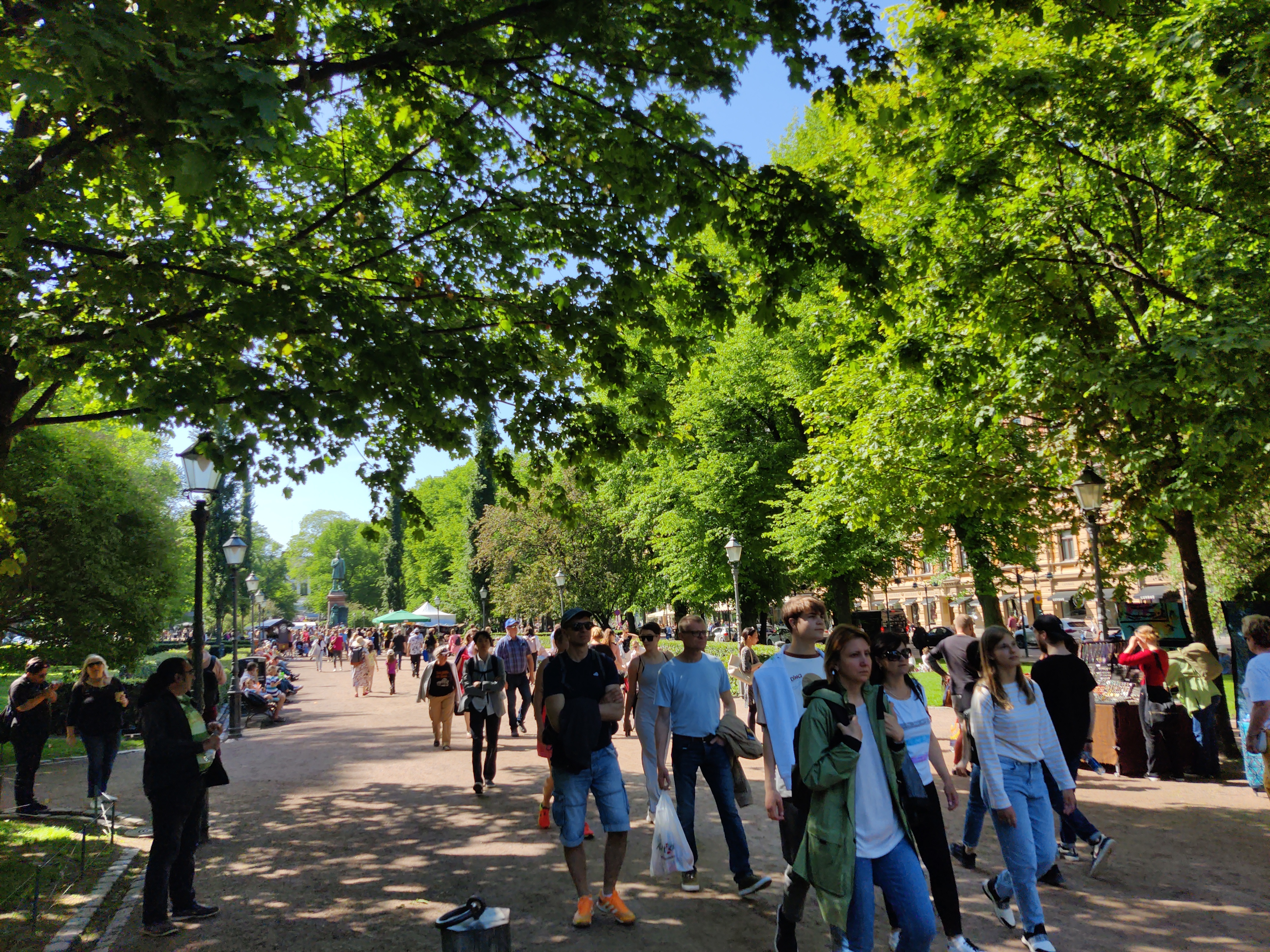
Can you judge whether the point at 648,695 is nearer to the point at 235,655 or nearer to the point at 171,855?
the point at 171,855

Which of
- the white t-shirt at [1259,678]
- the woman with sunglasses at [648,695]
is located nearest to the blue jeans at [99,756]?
the woman with sunglasses at [648,695]

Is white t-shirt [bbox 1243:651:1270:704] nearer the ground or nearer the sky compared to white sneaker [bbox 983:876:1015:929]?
nearer the sky

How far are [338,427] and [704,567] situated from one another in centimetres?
2294

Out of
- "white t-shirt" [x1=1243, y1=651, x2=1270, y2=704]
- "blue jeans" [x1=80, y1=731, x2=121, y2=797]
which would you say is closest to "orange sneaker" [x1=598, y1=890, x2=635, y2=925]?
"white t-shirt" [x1=1243, y1=651, x2=1270, y2=704]

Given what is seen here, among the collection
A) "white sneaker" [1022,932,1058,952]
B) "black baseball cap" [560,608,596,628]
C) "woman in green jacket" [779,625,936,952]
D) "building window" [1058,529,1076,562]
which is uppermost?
"building window" [1058,529,1076,562]

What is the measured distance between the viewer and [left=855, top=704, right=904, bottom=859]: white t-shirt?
12.5 ft

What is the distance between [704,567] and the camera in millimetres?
28484

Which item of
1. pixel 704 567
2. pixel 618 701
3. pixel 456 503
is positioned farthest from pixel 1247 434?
pixel 456 503

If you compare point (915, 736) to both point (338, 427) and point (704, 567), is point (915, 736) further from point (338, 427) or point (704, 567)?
point (704, 567)

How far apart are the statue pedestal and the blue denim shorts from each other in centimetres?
6253

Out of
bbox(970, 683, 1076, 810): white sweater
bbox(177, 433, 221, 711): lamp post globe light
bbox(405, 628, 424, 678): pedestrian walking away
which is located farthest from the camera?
bbox(405, 628, 424, 678): pedestrian walking away

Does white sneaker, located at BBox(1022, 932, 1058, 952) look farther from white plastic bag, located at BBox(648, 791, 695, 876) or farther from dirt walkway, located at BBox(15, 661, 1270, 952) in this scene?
white plastic bag, located at BBox(648, 791, 695, 876)

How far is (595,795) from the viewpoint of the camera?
5.55 m

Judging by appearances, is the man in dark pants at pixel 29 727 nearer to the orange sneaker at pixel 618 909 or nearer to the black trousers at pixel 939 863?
the orange sneaker at pixel 618 909
